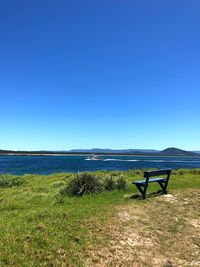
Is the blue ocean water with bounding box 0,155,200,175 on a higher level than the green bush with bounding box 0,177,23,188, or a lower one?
lower

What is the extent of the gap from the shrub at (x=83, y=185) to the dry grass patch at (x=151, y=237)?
9.48 feet

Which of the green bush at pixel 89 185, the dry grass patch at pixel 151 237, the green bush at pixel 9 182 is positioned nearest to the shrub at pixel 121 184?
the green bush at pixel 89 185

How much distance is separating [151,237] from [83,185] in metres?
6.16

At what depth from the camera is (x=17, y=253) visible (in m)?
5.85

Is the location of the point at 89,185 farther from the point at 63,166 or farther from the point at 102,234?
the point at 63,166

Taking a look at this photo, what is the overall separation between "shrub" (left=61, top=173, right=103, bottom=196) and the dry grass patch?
2.89 meters

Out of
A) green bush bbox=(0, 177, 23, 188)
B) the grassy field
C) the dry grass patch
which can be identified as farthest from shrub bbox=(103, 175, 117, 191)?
green bush bbox=(0, 177, 23, 188)

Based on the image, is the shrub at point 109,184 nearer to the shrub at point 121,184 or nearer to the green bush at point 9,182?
the shrub at point 121,184

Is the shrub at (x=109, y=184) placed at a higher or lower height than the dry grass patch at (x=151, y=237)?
higher

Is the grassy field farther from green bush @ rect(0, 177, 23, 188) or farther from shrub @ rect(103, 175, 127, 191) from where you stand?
green bush @ rect(0, 177, 23, 188)

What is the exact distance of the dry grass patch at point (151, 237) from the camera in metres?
6.09

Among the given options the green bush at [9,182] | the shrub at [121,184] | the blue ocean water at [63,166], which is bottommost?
the blue ocean water at [63,166]

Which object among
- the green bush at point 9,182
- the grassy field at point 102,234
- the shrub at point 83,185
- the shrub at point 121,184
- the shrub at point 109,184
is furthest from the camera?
the green bush at point 9,182

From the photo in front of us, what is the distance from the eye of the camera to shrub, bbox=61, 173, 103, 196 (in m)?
12.9
